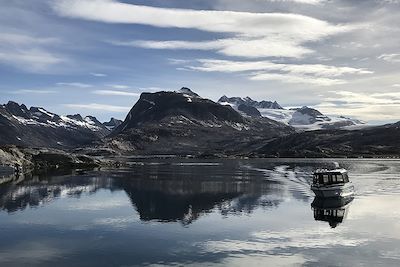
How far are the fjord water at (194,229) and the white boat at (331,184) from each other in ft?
8.64

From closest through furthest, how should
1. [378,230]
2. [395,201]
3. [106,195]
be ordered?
[378,230]
[395,201]
[106,195]

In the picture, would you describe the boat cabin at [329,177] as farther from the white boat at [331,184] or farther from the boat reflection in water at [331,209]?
the boat reflection in water at [331,209]

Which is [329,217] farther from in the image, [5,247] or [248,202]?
[5,247]

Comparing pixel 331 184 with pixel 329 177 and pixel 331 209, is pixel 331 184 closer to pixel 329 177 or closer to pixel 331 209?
pixel 329 177

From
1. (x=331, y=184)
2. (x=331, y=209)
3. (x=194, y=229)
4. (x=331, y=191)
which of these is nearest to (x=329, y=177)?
(x=331, y=184)

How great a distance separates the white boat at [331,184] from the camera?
80.1 meters

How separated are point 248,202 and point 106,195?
27978 millimetres

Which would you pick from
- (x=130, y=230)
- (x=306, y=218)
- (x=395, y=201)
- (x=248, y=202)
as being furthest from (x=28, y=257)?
(x=395, y=201)

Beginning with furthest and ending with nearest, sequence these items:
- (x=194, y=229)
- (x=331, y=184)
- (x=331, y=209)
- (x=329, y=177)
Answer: (x=329, y=177)
(x=331, y=184)
(x=331, y=209)
(x=194, y=229)

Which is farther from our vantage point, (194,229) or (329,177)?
(329,177)

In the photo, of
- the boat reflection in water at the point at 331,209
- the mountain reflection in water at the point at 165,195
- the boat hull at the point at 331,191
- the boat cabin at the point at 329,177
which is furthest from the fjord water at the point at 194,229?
the boat cabin at the point at 329,177

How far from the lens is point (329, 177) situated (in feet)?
274

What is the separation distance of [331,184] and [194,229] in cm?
3407

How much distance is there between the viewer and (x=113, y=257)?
42250mm
